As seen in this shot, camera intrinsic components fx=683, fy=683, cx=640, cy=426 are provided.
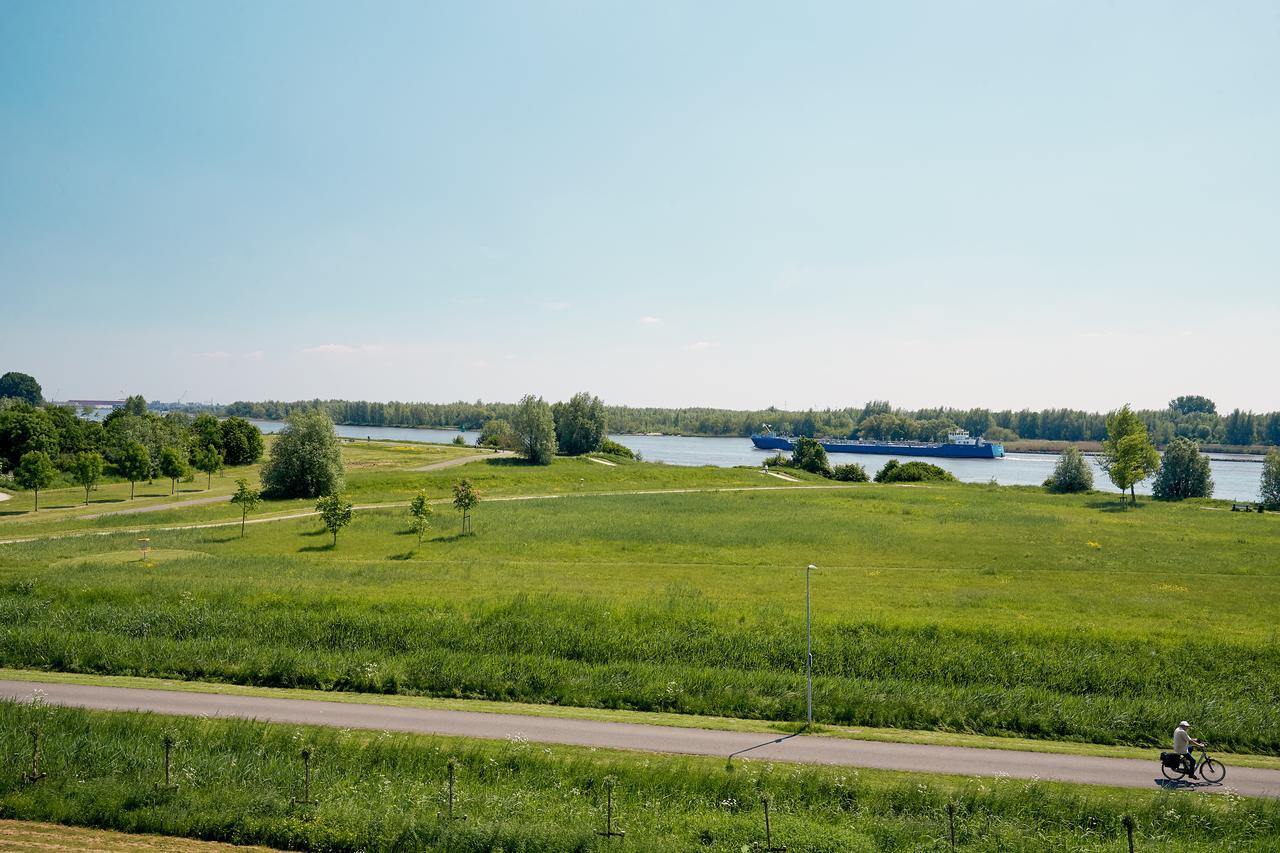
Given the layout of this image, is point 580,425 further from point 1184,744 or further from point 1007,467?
point 1184,744

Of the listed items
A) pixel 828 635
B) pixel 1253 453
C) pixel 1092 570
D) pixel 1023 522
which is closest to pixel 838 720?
pixel 828 635

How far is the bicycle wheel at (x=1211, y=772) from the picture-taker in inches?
679

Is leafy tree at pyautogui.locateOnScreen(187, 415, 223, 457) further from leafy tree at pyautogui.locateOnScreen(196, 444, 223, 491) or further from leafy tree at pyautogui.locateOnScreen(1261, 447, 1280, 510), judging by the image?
leafy tree at pyautogui.locateOnScreen(1261, 447, 1280, 510)

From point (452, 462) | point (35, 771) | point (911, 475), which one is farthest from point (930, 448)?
point (35, 771)

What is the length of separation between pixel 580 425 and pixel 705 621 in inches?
3910

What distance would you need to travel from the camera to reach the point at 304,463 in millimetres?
69000

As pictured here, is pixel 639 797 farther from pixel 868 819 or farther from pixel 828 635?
pixel 828 635

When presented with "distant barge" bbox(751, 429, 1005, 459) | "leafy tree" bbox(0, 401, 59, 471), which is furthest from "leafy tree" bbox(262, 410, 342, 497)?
"distant barge" bbox(751, 429, 1005, 459)

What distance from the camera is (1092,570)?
42.5 meters

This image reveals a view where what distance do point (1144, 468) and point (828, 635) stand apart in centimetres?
7666

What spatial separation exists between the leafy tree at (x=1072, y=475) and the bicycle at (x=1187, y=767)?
86584 millimetres

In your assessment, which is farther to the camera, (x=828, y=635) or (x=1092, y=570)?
(x=1092, y=570)

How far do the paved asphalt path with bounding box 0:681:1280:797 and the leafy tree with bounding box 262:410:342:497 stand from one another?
49.7m

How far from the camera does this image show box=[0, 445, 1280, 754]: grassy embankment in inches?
899
